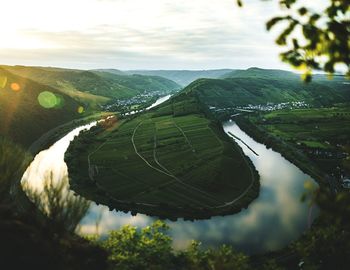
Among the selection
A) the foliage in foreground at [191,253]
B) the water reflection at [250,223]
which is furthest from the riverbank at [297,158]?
the foliage in foreground at [191,253]

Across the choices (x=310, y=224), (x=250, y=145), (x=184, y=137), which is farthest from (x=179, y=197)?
(x=250, y=145)

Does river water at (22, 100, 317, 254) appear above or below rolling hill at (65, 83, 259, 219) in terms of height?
below

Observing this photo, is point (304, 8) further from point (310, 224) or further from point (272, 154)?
point (272, 154)

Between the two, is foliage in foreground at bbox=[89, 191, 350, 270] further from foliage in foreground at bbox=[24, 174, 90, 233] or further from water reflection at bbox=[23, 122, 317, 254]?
water reflection at bbox=[23, 122, 317, 254]

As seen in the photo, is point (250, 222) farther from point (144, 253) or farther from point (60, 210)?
Answer: point (60, 210)

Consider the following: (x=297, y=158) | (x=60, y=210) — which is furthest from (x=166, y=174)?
(x=60, y=210)

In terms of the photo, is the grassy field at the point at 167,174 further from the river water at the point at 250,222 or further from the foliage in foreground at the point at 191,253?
the foliage in foreground at the point at 191,253

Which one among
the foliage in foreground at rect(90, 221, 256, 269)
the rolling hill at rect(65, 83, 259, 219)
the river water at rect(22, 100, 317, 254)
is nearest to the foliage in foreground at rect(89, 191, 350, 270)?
the foliage in foreground at rect(90, 221, 256, 269)

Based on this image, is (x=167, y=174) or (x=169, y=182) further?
(x=167, y=174)
